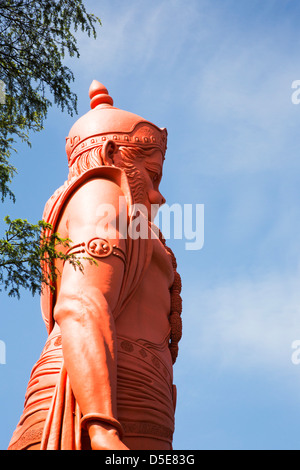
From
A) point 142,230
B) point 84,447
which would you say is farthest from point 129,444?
point 142,230

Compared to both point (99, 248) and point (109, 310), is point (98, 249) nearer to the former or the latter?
point (99, 248)

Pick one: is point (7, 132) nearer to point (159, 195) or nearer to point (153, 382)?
point (159, 195)

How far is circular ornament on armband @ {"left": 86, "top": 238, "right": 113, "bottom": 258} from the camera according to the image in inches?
246

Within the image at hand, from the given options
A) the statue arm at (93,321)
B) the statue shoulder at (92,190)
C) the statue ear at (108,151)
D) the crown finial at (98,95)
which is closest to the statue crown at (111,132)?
the statue ear at (108,151)

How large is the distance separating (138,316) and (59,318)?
81 centimetres

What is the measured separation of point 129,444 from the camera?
5762 millimetres

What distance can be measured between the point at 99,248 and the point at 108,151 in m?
1.35

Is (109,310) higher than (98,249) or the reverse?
the reverse

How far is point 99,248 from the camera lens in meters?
6.29

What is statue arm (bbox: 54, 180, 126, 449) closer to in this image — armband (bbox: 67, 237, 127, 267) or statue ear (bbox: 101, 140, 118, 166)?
armband (bbox: 67, 237, 127, 267)

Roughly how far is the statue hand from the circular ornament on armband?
1.50 m

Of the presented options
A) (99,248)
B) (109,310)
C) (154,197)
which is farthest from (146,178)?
(109,310)

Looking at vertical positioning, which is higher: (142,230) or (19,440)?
(142,230)

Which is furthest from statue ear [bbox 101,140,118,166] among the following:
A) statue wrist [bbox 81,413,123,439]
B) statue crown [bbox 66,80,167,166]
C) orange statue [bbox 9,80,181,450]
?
statue wrist [bbox 81,413,123,439]
